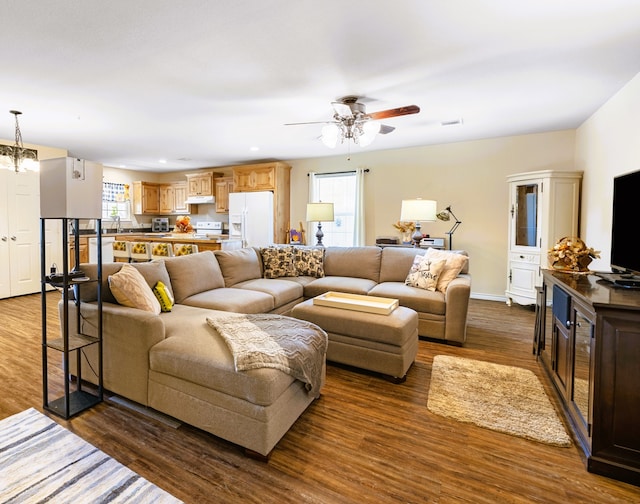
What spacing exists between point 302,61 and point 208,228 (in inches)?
229

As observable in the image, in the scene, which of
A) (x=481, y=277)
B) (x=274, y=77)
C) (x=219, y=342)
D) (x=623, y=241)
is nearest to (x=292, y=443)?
(x=219, y=342)

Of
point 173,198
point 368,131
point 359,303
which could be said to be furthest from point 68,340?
point 173,198

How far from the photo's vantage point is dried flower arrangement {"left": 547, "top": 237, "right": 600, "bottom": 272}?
8.14 ft

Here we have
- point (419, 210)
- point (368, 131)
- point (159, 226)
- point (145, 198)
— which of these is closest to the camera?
point (368, 131)

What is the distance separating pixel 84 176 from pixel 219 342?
134 centimetres

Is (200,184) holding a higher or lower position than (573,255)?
higher

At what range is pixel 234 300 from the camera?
3096mm

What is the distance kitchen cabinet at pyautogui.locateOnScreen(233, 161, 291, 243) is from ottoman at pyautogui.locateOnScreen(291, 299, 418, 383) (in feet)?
12.4

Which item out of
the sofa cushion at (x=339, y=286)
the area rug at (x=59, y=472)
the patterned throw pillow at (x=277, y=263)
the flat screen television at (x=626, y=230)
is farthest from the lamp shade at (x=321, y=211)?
the area rug at (x=59, y=472)

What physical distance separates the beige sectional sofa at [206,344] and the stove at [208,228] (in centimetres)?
399

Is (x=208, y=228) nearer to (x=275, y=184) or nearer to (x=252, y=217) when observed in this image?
(x=252, y=217)

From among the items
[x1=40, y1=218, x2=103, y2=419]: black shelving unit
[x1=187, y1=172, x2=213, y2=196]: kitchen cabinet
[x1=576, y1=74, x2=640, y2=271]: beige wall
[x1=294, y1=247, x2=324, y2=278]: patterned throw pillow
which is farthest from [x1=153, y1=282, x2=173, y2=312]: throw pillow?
[x1=187, y1=172, x2=213, y2=196]: kitchen cabinet

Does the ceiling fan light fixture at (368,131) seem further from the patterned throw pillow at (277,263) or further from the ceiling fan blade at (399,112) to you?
the patterned throw pillow at (277,263)

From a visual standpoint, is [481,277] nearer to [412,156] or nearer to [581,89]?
[412,156]
